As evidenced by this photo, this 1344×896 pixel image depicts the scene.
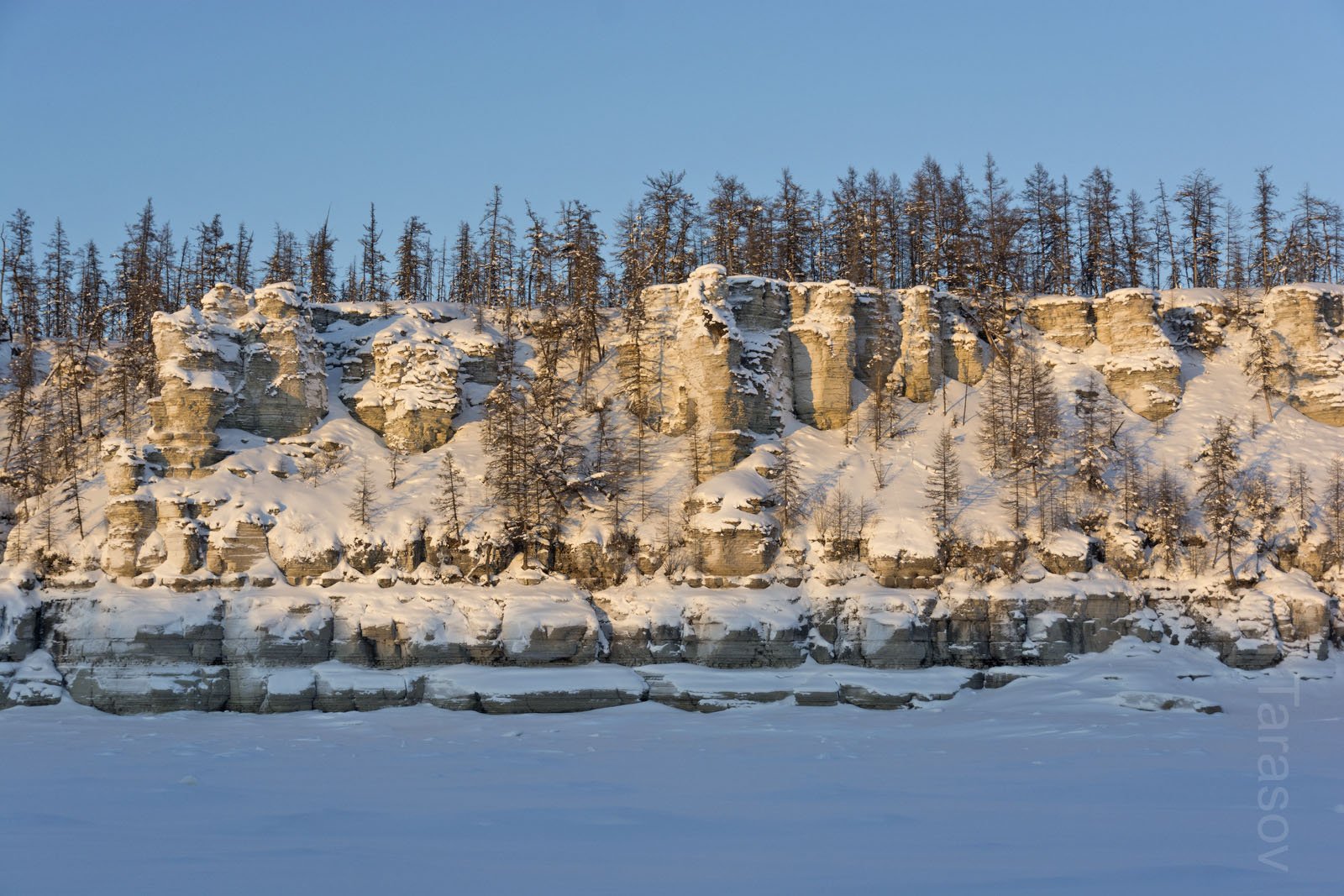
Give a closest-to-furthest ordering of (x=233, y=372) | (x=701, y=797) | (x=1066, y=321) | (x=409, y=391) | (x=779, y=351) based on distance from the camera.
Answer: (x=701, y=797) → (x=233, y=372) → (x=409, y=391) → (x=779, y=351) → (x=1066, y=321)

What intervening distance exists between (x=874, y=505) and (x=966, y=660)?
27.7 ft

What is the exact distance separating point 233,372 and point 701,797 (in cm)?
3546

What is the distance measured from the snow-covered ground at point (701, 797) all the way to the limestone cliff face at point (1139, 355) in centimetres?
2031

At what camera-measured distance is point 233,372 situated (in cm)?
4672

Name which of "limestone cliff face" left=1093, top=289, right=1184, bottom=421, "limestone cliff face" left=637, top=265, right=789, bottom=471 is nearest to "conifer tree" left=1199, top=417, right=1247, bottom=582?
"limestone cliff face" left=1093, top=289, right=1184, bottom=421

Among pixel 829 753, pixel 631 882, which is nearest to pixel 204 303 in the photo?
pixel 829 753

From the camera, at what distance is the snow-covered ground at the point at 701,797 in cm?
1495

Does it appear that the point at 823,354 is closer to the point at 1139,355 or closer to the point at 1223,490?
the point at 1139,355

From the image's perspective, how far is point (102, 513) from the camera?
42.0m

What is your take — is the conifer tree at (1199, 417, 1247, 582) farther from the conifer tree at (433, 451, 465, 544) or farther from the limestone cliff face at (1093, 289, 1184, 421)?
the conifer tree at (433, 451, 465, 544)

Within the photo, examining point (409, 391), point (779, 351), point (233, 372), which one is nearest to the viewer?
point (233, 372)

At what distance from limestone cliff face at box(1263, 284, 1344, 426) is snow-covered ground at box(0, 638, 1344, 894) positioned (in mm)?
22912

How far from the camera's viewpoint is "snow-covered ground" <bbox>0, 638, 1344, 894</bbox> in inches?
589

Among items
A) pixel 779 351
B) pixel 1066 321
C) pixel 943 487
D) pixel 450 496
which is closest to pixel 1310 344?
pixel 1066 321
